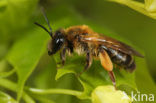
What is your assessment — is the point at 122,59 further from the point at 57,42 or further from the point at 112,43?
the point at 57,42

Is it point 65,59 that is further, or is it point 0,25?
point 0,25

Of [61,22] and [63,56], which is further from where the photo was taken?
[61,22]

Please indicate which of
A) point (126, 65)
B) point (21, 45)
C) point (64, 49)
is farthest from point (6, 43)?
point (126, 65)

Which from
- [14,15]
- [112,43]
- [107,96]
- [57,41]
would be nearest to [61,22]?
[14,15]

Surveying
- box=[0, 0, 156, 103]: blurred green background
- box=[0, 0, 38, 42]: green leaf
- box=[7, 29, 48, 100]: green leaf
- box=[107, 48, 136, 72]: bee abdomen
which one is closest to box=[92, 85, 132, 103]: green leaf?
box=[107, 48, 136, 72]: bee abdomen

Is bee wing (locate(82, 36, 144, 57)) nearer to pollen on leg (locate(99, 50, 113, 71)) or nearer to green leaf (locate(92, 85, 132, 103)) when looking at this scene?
pollen on leg (locate(99, 50, 113, 71))

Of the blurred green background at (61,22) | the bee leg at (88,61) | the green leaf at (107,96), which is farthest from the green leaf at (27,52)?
the green leaf at (107,96)

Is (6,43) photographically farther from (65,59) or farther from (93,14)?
(93,14)
